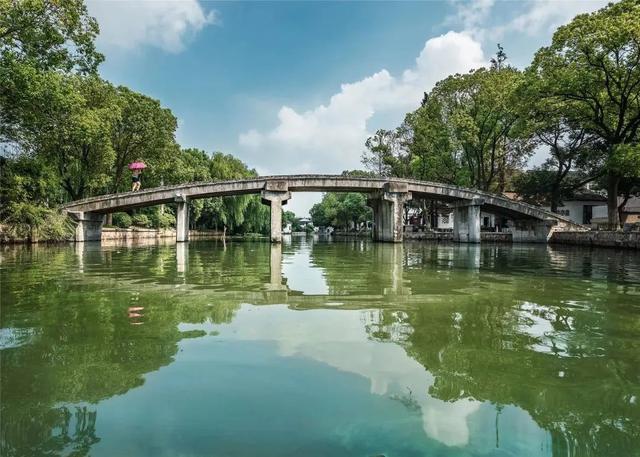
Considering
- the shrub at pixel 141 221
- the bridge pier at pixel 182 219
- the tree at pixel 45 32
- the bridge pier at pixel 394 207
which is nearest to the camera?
the tree at pixel 45 32

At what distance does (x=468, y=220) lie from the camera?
126 feet

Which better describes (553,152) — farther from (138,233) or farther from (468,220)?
(138,233)

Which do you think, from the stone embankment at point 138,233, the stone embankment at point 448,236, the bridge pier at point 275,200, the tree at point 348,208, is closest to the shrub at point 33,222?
the stone embankment at point 138,233

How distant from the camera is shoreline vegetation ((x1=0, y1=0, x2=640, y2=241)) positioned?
23.2 metres

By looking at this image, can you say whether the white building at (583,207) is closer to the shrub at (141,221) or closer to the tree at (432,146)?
the tree at (432,146)

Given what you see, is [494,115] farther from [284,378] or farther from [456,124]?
[284,378]

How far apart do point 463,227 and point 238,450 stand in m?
39.5

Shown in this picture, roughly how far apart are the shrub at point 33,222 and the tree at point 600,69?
33.2 metres

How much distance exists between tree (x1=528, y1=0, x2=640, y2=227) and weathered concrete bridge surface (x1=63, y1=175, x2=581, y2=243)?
9.08 metres

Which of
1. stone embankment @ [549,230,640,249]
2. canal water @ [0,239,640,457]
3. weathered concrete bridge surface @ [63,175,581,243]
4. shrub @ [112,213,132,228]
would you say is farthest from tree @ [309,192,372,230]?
canal water @ [0,239,640,457]

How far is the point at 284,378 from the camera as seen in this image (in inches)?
146

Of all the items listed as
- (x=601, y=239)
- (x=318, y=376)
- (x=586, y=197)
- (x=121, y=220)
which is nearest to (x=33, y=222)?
(x=121, y=220)

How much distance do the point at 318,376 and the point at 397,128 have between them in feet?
179

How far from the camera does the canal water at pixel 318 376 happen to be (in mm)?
2674
